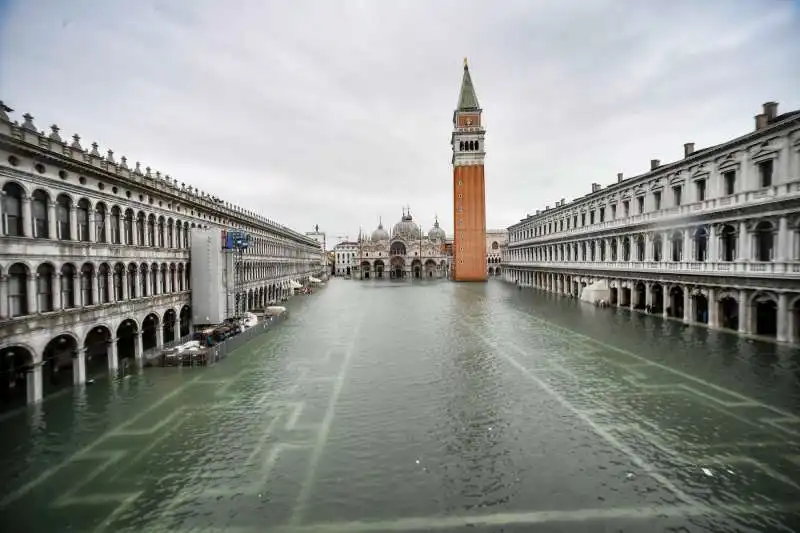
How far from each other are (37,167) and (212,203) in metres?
20.2

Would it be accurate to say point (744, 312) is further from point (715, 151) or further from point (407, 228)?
point (407, 228)

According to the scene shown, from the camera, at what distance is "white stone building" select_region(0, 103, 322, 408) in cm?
1762

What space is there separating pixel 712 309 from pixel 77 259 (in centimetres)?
4047

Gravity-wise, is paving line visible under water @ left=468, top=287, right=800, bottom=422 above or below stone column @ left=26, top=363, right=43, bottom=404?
below

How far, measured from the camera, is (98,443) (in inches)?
551

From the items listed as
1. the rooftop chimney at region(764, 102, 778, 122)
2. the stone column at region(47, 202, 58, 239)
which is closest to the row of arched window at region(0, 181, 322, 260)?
the stone column at region(47, 202, 58, 239)

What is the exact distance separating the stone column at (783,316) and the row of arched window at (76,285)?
1515 inches

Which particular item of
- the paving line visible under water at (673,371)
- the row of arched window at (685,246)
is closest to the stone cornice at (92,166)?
the paving line visible under water at (673,371)

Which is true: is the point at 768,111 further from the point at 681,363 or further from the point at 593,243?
the point at 593,243

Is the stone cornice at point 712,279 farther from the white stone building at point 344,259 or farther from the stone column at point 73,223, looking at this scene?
the white stone building at point 344,259

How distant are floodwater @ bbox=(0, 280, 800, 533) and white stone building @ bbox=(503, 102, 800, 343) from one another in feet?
16.3

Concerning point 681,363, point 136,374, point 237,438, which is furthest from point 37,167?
point 681,363

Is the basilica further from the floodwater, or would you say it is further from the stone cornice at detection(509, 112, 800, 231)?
the floodwater

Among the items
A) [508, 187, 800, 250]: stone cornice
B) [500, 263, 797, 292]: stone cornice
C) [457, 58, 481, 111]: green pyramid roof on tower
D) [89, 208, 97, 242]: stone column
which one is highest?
[457, 58, 481, 111]: green pyramid roof on tower
